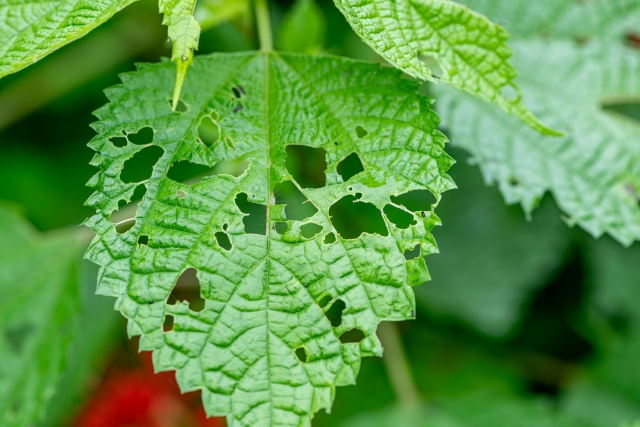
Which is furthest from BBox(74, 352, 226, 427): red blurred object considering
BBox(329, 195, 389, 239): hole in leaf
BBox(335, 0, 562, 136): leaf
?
BBox(335, 0, 562, 136): leaf

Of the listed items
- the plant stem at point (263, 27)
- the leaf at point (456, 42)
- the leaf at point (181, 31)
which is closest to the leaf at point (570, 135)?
the leaf at point (456, 42)

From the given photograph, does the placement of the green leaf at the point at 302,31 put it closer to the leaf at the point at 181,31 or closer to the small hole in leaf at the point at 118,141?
the small hole in leaf at the point at 118,141

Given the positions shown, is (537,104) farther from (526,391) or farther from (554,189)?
(526,391)

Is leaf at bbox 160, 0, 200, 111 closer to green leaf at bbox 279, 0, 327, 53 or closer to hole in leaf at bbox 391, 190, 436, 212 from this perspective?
green leaf at bbox 279, 0, 327, 53

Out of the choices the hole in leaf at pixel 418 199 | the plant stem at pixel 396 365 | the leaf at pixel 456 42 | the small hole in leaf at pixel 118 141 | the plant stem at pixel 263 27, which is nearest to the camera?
the leaf at pixel 456 42

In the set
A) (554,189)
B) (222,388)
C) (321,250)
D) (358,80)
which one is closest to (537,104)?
(554,189)

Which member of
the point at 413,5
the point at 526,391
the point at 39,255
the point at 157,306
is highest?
the point at 413,5
